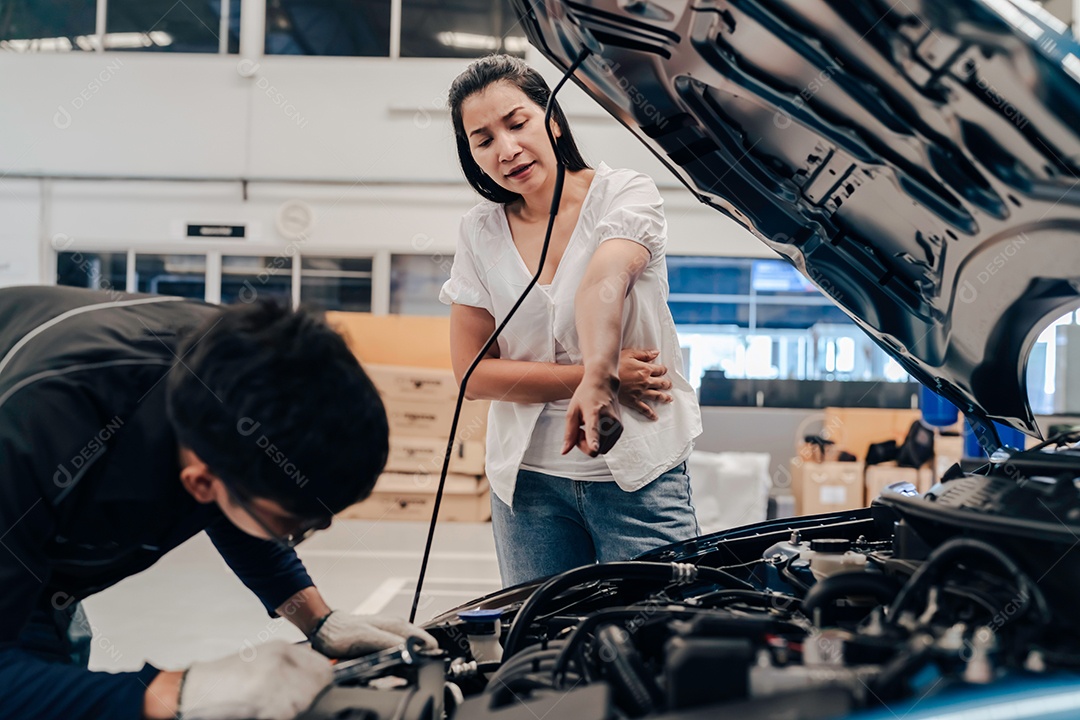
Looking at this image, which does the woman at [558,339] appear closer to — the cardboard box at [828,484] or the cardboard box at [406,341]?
the cardboard box at [828,484]

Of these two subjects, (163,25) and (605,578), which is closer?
(605,578)

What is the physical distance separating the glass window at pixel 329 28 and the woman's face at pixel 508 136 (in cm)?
581

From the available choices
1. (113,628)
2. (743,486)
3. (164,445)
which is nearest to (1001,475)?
(164,445)

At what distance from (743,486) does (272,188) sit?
448cm

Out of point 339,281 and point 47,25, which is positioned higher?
point 47,25

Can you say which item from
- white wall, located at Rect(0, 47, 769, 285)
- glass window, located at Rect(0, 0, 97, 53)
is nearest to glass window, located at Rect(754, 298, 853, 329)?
white wall, located at Rect(0, 47, 769, 285)

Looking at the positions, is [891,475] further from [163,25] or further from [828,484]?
[163,25]

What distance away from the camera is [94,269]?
6.80 meters

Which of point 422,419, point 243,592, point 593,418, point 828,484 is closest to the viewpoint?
point 593,418

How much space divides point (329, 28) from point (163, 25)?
1454 mm

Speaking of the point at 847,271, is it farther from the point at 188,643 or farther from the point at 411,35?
the point at 411,35

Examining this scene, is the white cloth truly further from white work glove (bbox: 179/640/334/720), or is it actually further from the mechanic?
white work glove (bbox: 179/640/334/720)

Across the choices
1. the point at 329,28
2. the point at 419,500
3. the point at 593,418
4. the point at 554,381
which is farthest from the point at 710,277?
the point at 593,418

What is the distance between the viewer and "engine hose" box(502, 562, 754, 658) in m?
0.89
